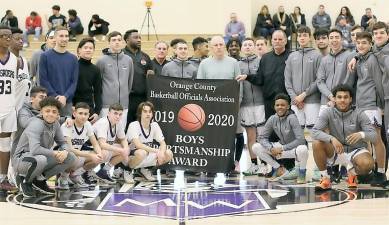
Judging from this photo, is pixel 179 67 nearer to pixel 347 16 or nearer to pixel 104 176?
pixel 104 176

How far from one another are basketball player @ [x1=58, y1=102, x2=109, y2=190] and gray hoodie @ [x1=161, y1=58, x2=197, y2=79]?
1388 millimetres

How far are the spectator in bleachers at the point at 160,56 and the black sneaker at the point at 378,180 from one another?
2.91 metres

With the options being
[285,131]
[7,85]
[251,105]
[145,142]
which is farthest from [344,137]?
[7,85]

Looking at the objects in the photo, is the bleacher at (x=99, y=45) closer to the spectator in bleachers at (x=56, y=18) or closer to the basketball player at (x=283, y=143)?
the spectator in bleachers at (x=56, y=18)

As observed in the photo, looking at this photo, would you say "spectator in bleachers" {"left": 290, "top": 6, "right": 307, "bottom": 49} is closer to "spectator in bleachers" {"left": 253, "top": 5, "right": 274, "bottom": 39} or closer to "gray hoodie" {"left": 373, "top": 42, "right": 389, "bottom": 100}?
"spectator in bleachers" {"left": 253, "top": 5, "right": 274, "bottom": 39}

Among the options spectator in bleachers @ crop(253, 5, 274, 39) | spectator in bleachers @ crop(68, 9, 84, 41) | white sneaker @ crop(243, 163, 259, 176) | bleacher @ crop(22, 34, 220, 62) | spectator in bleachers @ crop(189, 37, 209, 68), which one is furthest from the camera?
spectator in bleachers @ crop(68, 9, 84, 41)

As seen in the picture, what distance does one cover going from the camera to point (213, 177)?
8.59 metres

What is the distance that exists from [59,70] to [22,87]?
1.68 feet

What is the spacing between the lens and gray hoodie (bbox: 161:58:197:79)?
8.95 meters

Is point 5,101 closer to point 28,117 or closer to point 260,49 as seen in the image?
point 28,117

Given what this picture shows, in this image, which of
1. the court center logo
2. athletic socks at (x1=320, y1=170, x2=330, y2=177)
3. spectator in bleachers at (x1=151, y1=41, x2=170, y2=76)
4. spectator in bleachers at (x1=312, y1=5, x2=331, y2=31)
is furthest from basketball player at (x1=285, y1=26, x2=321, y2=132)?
spectator in bleachers at (x1=312, y1=5, x2=331, y2=31)

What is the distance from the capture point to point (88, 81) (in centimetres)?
841

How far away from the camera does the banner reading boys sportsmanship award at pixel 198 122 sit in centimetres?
877

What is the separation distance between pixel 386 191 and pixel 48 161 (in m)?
3.40
